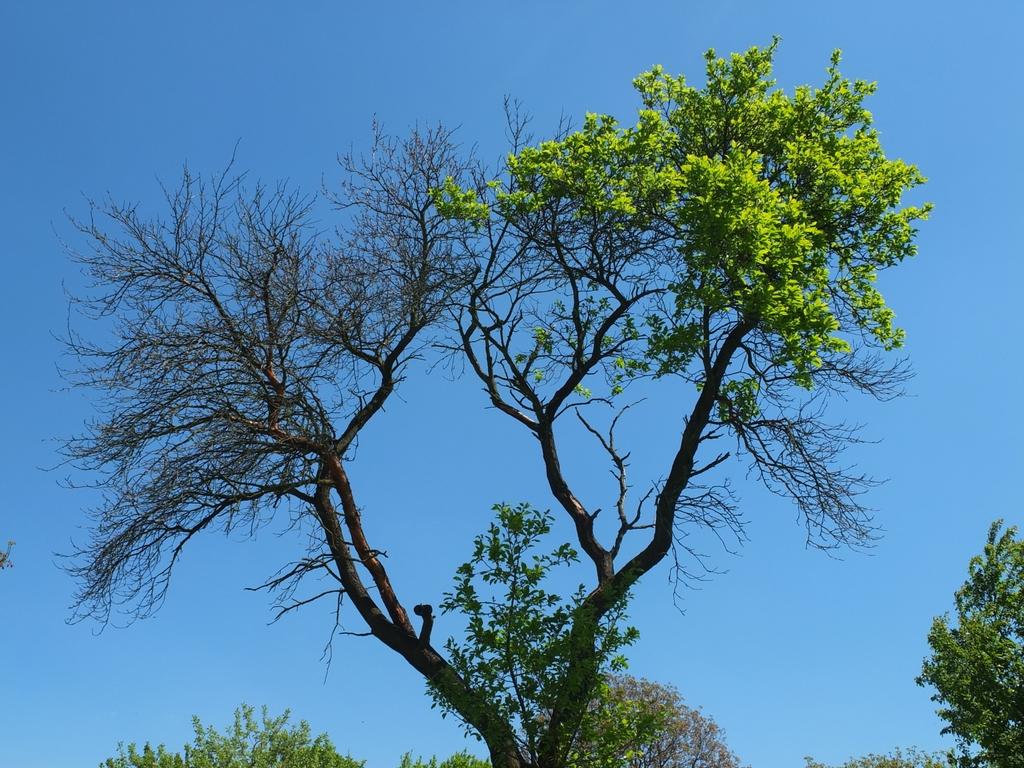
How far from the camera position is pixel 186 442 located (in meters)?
13.0

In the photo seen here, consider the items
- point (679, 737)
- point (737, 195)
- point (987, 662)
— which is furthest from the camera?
point (679, 737)

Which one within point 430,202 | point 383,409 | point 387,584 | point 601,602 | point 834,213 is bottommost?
point 601,602

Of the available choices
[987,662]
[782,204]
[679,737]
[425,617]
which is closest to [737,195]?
[782,204]

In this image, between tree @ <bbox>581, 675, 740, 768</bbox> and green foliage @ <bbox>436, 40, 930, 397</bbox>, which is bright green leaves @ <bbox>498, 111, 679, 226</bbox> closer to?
green foliage @ <bbox>436, 40, 930, 397</bbox>

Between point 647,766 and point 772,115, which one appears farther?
point 647,766

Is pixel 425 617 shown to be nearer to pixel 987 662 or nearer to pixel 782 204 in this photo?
pixel 782 204

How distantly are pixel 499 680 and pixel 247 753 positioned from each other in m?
11.8

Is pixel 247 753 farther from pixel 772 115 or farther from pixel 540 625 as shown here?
pixel 772 115

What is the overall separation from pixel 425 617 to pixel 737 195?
7129mm

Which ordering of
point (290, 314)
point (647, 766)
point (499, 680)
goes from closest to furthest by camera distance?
point (499, 680) → point (290, 314) → point (647, 766)

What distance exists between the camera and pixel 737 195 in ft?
38.4

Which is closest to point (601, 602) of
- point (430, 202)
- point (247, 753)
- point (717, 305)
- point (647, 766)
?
point (717, 305)

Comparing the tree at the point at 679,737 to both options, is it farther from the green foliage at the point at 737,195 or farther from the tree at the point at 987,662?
the green foliage at the point at 737,195

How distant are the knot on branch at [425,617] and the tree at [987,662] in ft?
38.8
